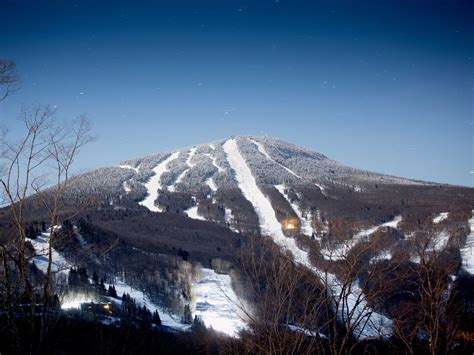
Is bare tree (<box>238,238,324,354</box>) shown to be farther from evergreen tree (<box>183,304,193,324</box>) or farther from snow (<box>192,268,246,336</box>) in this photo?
evergreen tree (<box>183,304,193,324</box>)

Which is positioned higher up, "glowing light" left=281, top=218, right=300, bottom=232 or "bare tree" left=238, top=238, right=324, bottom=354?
"glowing light" left=281, top=218, right=300, bottom=232

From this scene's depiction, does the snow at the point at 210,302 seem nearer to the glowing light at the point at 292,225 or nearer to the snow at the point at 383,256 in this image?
the glowing light at the point at 292,225

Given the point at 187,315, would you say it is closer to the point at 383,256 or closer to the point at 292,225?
the point at 292,225

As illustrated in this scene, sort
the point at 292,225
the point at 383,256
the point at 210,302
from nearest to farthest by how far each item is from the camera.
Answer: the point at 383,256
the point at 210,302
the point at 292,225

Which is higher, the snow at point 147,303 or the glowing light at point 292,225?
the glowing light at point 292,225

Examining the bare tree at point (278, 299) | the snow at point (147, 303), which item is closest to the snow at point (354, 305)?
the bare tree at point (278, 299)

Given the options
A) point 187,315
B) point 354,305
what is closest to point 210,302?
point 187,315

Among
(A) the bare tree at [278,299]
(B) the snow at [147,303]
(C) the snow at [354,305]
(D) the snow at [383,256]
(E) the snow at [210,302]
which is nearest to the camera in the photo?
(A) the bare tree at [278,299]

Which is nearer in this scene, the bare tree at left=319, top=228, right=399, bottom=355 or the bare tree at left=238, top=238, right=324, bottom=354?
the bare tree at left=238, top=238, right=324, bottom=354

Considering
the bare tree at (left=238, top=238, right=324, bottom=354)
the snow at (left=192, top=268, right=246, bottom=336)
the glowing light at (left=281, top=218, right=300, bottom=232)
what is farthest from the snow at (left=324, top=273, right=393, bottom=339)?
the snow at (left=192, top=268, right=246, bottom=336)

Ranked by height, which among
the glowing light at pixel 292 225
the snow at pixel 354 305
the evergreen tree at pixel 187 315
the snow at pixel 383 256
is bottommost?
the evergreen tree at pixel 187 315

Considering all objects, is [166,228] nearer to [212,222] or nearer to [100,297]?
[212,222]

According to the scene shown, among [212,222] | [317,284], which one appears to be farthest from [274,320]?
[212,222]
